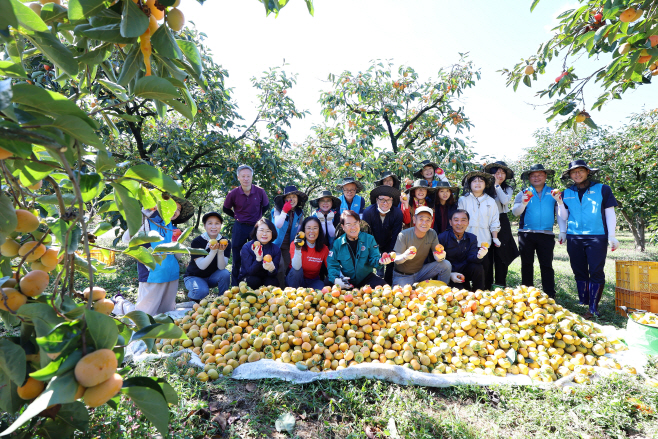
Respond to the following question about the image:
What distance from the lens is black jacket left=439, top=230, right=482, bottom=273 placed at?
4438mm

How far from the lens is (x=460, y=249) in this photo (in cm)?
447

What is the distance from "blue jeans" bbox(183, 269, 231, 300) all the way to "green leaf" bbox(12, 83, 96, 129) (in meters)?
3.94

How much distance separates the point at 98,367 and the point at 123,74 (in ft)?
2.20

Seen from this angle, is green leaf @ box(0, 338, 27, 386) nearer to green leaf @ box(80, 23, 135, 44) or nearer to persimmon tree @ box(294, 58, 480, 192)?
green leaf @ box(80, 23, 135, 44)

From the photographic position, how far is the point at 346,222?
4.14m

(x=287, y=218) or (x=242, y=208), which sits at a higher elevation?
(x=242, y=208)

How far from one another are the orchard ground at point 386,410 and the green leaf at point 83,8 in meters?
1.81

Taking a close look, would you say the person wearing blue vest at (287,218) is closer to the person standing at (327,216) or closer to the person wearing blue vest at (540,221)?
the person standing at (327,216)

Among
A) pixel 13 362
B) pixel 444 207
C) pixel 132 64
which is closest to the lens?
pixel 13 362

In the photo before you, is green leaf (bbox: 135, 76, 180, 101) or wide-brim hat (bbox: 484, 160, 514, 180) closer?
green leaf (bbox: 135, 76, 180, 101)

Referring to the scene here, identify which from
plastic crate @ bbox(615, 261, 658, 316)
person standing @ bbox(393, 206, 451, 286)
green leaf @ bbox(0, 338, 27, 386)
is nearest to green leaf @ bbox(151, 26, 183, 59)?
green leaf @ bbox(0, 338, 27, 386)

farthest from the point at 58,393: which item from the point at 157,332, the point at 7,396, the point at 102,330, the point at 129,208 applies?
the point at 129,208

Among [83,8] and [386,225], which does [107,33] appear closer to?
[83,8]

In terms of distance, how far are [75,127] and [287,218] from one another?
465cm
